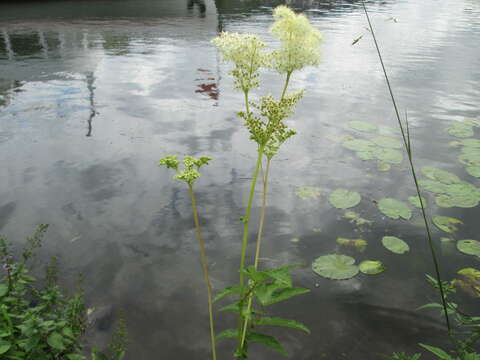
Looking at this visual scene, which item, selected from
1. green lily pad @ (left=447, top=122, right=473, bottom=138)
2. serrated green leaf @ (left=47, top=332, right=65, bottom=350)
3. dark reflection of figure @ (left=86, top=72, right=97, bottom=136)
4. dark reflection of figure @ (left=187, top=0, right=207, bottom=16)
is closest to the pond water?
dark reflection of figure @ (left=86, top=72, right=97, bottom=136)

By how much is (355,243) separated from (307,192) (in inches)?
42.8

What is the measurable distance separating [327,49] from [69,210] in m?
10.7

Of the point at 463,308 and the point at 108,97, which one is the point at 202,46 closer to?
the point at 108,97

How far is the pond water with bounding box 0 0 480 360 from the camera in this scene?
291 centimetres

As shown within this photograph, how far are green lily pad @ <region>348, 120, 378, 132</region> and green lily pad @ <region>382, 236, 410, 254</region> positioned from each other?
9.58 feet

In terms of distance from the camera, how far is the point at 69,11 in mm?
19266

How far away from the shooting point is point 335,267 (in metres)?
3.39

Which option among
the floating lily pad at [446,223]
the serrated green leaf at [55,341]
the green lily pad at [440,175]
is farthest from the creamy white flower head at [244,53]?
the green lily pad at [440,175]

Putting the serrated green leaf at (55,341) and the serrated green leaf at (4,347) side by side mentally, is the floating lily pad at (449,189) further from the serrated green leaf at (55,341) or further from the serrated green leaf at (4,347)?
the serrated green leaf at (4,347)

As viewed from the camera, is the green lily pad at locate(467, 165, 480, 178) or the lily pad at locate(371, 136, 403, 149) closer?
the green lily pad at locate(467, 165, 480, 178)

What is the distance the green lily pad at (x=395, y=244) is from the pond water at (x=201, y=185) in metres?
0.06

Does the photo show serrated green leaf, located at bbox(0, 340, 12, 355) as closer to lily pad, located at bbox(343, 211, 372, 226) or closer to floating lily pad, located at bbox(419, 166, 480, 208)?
lily pad, located at bbox(343, 211, 372, 226)

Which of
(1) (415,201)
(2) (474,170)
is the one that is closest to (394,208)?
(1) (415,201)

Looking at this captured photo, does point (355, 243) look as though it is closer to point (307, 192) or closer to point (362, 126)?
point (307, 192)
